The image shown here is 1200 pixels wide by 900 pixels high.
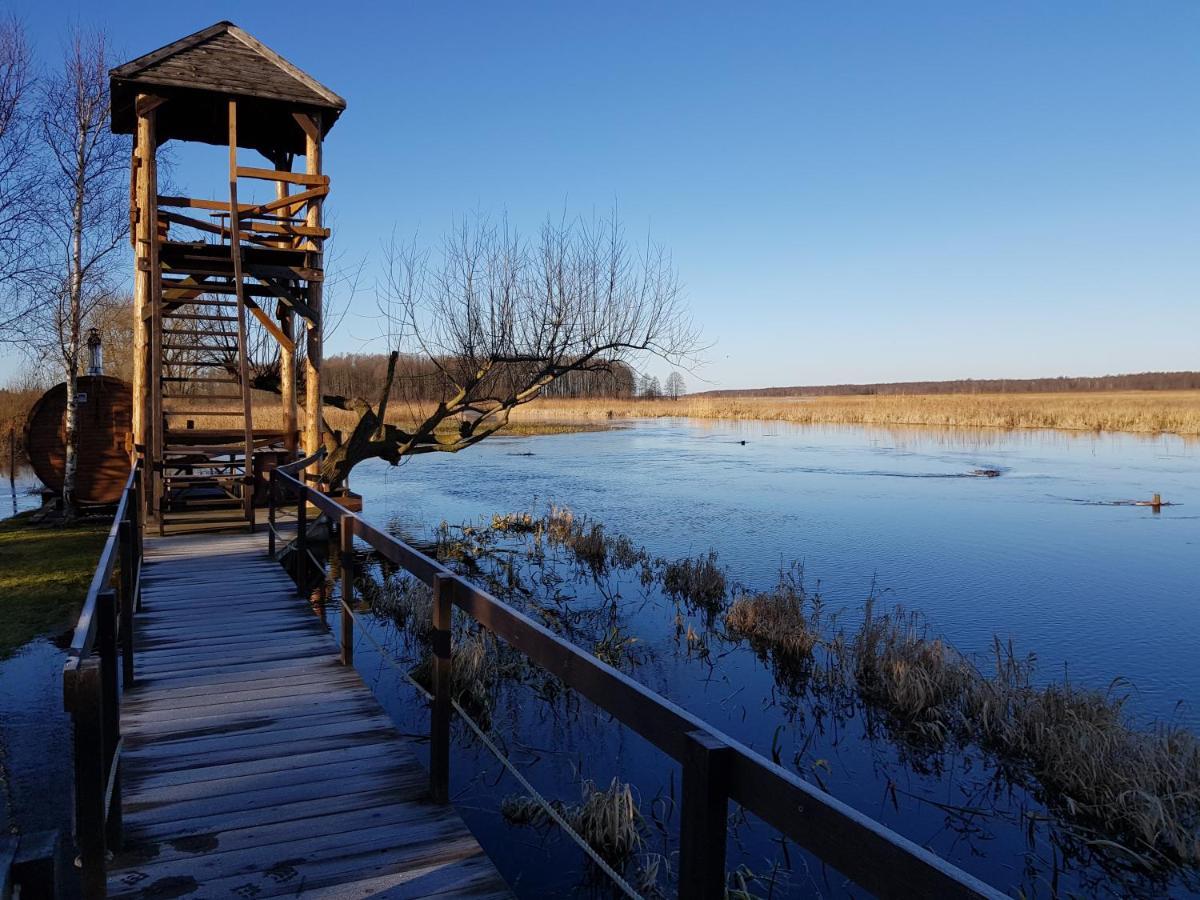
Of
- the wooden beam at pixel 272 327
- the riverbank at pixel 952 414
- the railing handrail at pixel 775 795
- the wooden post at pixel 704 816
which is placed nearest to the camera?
the railing handrail at pixel 775 795

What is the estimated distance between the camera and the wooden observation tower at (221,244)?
1102 cm

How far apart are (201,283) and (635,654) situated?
8400 millimetres

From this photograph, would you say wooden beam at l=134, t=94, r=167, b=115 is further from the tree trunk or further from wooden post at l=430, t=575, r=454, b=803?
wooden post at l=430, t=575, r=454, b=803

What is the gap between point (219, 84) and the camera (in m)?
11.3

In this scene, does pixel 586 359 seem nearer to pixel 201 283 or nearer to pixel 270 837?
pixel 201 283

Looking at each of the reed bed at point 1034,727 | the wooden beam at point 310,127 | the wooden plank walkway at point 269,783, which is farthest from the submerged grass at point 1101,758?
the wooden beam at point 310,127

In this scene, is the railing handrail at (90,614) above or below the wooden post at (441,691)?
above

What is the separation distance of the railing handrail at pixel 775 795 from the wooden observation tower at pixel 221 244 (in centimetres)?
898

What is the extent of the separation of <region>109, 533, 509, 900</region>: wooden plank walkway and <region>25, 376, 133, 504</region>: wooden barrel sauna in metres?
9.37

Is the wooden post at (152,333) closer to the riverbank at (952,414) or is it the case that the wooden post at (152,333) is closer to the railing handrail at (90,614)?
the railing handrail at (90,614)

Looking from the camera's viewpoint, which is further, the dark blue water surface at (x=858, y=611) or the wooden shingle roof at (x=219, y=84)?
the wooden shingle roof at (x=219, y=84)

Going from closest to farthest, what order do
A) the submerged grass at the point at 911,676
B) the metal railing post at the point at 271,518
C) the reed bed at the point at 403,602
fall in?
the submerged grass at the point at 911,676 < the metal railing post at the point at 271,518 < the reed bed at the point at 403,602

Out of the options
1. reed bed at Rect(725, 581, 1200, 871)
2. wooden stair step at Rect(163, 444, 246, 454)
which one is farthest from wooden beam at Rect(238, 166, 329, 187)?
reed bed at Rect(725, 581, 1200, 871)

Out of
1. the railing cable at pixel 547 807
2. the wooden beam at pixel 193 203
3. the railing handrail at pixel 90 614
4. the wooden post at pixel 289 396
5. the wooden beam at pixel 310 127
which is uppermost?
the wooden beam at pixel 310 127
